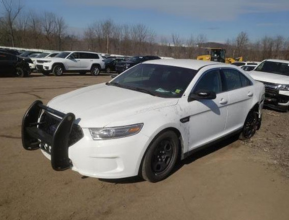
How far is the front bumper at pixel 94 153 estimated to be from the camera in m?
3.18

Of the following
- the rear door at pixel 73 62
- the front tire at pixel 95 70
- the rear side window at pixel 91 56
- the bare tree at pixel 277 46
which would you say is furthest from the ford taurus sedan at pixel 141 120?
the bare tree at pixel 277 46

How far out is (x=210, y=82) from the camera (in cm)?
455

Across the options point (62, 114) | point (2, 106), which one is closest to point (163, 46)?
point (2, 106)

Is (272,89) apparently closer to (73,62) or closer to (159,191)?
(159,191)

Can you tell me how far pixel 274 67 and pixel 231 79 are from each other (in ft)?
19.9

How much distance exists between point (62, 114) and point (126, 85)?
145 centimetres

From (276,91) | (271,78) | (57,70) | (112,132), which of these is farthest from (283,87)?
(57,70)

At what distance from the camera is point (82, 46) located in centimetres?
6656

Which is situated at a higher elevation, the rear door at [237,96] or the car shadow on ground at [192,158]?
the rear door at [237,96]

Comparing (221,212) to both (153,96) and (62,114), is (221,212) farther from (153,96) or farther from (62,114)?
(62,114)

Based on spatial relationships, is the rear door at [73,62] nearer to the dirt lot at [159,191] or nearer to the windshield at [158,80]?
the dirt lot at [159,191]

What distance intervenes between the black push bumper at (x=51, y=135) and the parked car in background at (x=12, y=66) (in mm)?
14146

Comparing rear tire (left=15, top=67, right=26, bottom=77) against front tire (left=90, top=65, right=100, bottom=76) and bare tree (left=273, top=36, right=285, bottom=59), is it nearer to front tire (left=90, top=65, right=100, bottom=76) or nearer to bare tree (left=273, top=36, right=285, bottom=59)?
front tire (left=90, top=65, right=100, bottom=76)

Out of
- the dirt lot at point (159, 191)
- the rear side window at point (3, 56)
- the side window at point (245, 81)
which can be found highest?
the rear side window at point (3, 56)
